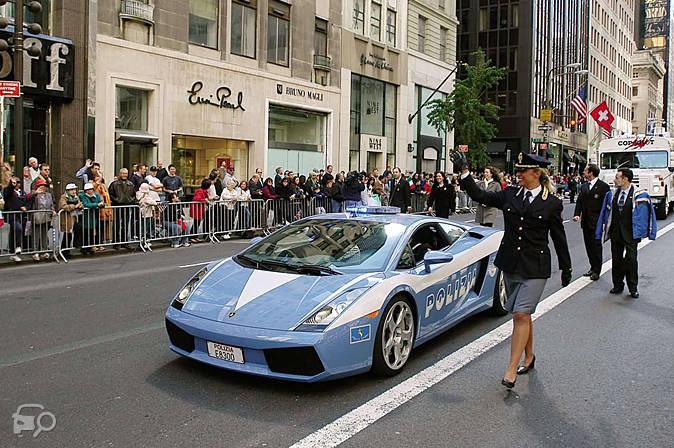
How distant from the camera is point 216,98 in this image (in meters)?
24.2

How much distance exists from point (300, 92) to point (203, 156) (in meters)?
5.94

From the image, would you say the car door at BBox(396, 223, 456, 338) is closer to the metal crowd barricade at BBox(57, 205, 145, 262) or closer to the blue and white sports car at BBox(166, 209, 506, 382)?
the blue and white sports car at BBox(166, 209, 506, 382)

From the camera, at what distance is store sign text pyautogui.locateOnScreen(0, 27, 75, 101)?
1805 cm

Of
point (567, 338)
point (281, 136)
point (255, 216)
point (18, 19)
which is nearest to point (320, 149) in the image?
point (281, 136)

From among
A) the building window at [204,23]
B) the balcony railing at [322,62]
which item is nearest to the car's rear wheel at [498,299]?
the building window at [204,23]

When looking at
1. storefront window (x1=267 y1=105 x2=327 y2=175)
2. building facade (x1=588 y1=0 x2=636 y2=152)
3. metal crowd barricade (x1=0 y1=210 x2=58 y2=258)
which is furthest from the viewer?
building facade (x1=588 y1=0 x2=636 y2=152)

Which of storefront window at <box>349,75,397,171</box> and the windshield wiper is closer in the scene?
the windshield wiper

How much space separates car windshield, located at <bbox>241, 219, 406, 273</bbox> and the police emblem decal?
2.23ft

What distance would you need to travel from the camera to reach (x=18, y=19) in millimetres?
14656

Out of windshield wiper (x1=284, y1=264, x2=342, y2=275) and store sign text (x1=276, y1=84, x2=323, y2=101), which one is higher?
store sign text (x1=276, y1=84, x2=323, y2=101)

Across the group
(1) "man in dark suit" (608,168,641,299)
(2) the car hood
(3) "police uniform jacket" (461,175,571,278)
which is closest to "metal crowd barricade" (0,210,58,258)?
(2) the car hood

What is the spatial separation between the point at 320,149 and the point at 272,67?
15.7 ft

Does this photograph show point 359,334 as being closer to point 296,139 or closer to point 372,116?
point 296,139

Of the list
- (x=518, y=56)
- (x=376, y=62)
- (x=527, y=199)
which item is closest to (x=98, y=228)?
(x=527, y=199)
